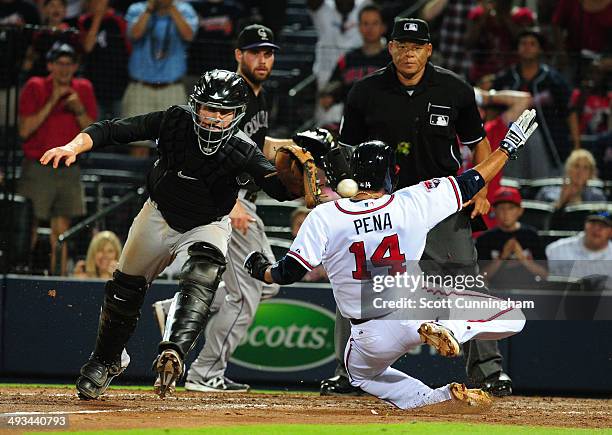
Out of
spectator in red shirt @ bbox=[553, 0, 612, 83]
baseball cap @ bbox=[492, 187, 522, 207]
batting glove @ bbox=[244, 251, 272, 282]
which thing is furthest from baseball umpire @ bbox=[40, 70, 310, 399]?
spectator in red shirt @ bbox=[553, 0, 612, 83]

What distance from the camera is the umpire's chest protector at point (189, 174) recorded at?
21.6 feet

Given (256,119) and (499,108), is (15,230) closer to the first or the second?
(256,119)

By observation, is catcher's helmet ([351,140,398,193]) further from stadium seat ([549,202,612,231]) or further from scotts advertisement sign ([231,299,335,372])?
stadium seat ([549,202,612,231])

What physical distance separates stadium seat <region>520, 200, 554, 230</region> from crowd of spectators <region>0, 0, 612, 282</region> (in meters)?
0.10

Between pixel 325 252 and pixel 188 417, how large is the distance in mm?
1218

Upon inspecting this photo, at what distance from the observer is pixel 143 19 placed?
35.1ft

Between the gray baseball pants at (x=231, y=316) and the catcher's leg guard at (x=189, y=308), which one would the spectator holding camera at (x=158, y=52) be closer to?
the gray baseball pants at (x=231, y=316)

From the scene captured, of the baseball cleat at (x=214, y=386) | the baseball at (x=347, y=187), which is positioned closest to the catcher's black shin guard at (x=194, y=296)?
the baseball at (x=347, y=187)

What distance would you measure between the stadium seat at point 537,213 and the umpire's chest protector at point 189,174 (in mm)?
4479

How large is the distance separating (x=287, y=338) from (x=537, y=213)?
283 cm

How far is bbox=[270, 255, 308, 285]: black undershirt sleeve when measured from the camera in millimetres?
6125

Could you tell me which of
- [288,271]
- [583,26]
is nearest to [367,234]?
[288,271]

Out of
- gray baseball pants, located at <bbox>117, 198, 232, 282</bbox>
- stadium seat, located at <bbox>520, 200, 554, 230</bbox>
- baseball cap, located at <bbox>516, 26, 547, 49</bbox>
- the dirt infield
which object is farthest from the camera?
baseball cap, located at <bbox>516, 26, 547, 49</bbox>

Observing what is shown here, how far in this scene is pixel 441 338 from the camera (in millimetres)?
5914
